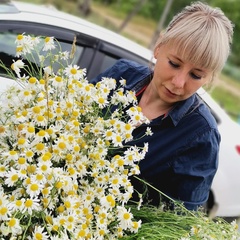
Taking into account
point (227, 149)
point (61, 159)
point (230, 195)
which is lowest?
point (230, 195)

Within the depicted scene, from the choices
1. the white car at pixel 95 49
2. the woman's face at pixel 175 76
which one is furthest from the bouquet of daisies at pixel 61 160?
the white car at pixel 95 49

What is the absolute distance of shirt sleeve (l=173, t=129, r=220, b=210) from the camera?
163 cm

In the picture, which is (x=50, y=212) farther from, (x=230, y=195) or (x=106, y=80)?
(x=230, y=195)

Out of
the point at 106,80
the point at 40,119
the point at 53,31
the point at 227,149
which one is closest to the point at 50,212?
the point at 40,119

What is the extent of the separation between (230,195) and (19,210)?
3.05 m

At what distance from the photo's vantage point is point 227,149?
3.76 m

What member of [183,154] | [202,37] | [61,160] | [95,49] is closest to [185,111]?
[183,154]

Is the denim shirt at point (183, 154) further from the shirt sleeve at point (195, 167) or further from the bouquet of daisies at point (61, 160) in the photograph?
the bouquet of daisies at point (61, 160)

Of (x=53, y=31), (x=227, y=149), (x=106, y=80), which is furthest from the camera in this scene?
(x=227, y=149)

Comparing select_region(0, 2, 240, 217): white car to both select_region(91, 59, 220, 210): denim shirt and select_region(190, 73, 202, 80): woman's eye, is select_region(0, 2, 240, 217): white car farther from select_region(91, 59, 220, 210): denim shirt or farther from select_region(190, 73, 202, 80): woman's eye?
select_region(190, 73, 202, 80): woman's eye

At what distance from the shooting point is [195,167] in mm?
1643

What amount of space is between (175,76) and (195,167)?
336 mm

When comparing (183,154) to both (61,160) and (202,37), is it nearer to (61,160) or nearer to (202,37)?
(202,37)

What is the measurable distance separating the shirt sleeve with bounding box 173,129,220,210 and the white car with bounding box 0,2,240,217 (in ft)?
3.91
